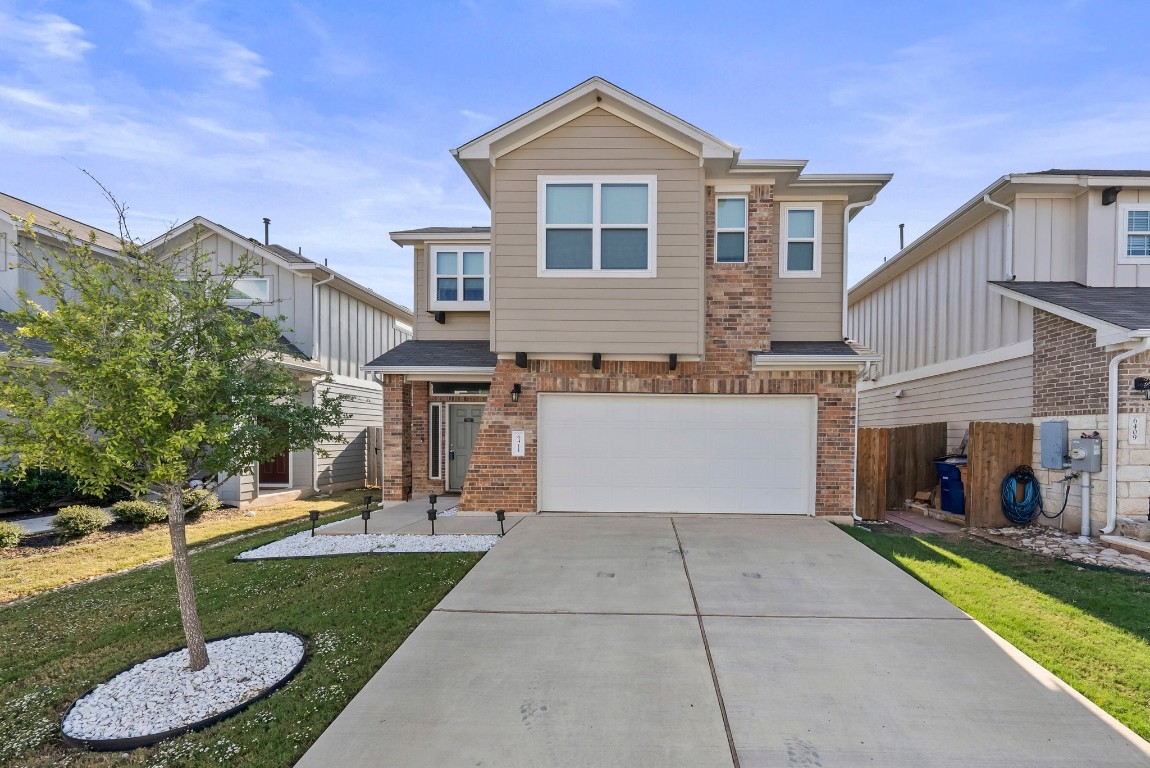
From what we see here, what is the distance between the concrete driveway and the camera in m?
2.97

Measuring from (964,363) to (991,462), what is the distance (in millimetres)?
2997

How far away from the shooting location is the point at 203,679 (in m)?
3.75

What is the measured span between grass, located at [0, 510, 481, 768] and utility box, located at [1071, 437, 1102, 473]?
9035mm

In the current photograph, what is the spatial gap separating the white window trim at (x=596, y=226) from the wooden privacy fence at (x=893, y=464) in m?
5.14

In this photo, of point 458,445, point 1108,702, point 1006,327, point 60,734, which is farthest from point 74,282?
point 1006,327

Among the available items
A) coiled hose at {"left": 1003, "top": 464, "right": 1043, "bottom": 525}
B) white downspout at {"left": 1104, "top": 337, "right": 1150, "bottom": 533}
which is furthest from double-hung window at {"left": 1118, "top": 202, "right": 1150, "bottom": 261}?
coiled hose at {"left": 1003, "top": 464, "right": 1043, "bottom": 525}

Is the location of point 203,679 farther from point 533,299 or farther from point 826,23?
point 826,23

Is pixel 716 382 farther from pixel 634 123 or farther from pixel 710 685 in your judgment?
pixel 710 685

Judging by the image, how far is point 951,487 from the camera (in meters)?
9.88

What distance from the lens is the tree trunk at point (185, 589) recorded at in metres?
3.89

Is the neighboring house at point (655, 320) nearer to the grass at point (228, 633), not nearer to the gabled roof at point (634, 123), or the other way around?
the gabled roof at point (634, 123)

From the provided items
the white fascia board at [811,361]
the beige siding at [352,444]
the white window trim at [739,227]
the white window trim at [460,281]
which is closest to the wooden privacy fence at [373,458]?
the beige siding at [352,444]

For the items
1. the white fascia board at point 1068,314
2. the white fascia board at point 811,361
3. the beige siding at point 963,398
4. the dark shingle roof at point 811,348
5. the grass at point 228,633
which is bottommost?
the grass at point 228,633

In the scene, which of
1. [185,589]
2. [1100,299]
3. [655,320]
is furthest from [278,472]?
[1100,299]
